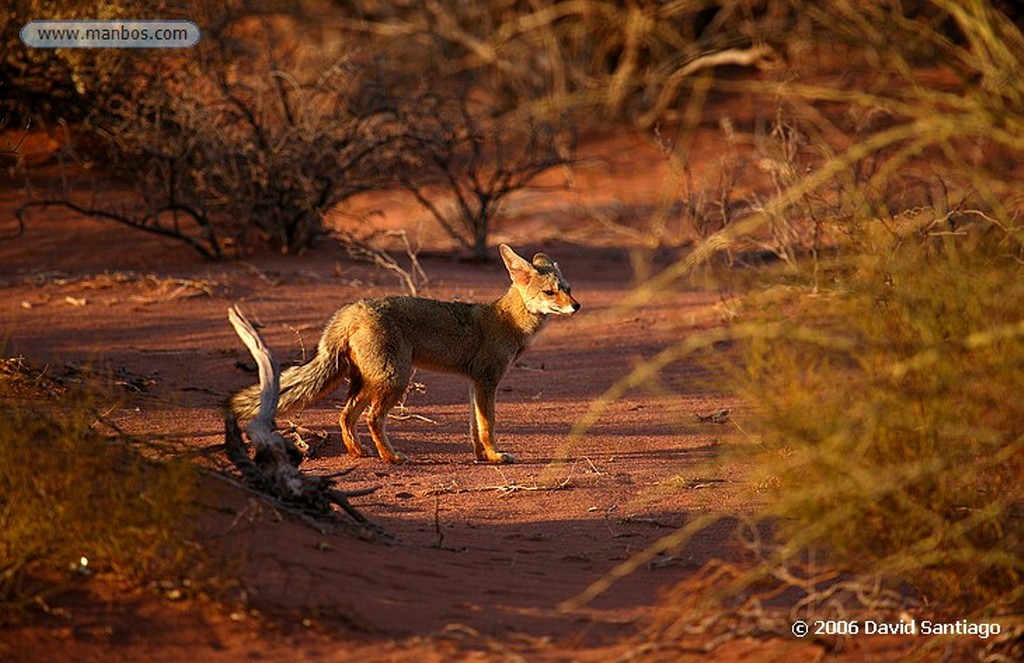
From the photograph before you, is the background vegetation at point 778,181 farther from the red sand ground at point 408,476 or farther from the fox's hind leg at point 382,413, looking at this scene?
the fox's hind leg at point 382,413

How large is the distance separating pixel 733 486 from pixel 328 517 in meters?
2.63

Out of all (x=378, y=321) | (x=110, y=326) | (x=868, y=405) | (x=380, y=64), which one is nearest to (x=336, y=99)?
(x=380, y=64)

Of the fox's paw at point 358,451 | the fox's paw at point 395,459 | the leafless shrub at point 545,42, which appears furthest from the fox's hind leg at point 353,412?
the leafless shrub at point 545,42

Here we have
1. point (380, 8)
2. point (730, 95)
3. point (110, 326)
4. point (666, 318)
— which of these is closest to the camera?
point (110, 326)

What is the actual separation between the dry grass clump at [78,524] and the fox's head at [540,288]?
4.12 m

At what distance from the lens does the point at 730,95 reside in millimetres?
24859

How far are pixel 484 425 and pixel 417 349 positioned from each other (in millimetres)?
685

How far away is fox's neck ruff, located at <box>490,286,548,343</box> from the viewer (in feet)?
30.0

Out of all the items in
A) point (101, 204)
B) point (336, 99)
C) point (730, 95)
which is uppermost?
point (336, 99)

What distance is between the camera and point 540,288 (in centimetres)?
918

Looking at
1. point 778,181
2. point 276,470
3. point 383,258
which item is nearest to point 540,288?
point 276,470

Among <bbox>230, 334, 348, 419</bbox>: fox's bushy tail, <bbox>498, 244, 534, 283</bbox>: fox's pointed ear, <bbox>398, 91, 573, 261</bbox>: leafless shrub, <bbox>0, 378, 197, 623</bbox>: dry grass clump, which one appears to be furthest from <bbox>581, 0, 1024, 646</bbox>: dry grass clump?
<bbox>398, 91, 573, 261</bbox>: leafless shrub

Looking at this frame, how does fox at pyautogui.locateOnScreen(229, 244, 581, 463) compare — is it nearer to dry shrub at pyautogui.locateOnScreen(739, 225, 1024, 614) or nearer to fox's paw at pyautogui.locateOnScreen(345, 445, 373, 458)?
fox's paw at pyautogui.locateOnScreen(345, 445, 373, 458)

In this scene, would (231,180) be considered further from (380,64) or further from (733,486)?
(733,486)
